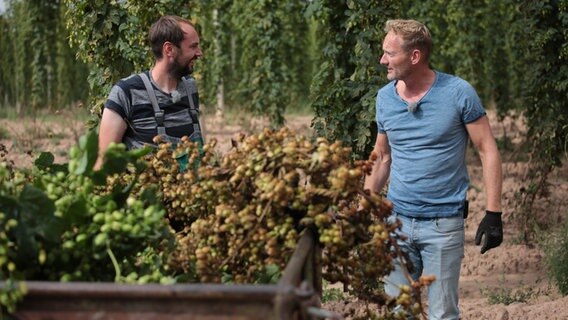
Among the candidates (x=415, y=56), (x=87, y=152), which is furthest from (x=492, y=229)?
(x=87, y=152)

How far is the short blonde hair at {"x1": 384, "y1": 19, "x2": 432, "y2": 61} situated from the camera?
407 cm

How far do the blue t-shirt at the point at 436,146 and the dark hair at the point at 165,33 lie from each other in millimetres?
1054

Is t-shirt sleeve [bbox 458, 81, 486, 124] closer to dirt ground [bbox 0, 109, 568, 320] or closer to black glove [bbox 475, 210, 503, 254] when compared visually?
black glove [bbox 475, 210, 503, 254]

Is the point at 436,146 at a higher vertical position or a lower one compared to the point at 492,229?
higher

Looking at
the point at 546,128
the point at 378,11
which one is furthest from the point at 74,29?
the point at 546,128

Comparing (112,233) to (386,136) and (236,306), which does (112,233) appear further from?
(386,136)

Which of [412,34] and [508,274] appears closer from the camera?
[412,34]

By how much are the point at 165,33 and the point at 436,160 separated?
1368 mm

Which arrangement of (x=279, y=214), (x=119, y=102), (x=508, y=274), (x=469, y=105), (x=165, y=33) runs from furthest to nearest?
(x=508, y=274)
(x=165, y=33)
(x=119, y=102)
(x=469, y=105)
(x=279, y=214)

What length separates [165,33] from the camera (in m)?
4.41

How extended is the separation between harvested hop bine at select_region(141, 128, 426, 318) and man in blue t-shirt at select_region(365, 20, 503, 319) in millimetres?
1185

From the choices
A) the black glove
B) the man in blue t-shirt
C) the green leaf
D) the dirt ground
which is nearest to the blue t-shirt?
the man in blue t-shirt

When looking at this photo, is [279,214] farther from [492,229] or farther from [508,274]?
[508,274]

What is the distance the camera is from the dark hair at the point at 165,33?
4.40m
